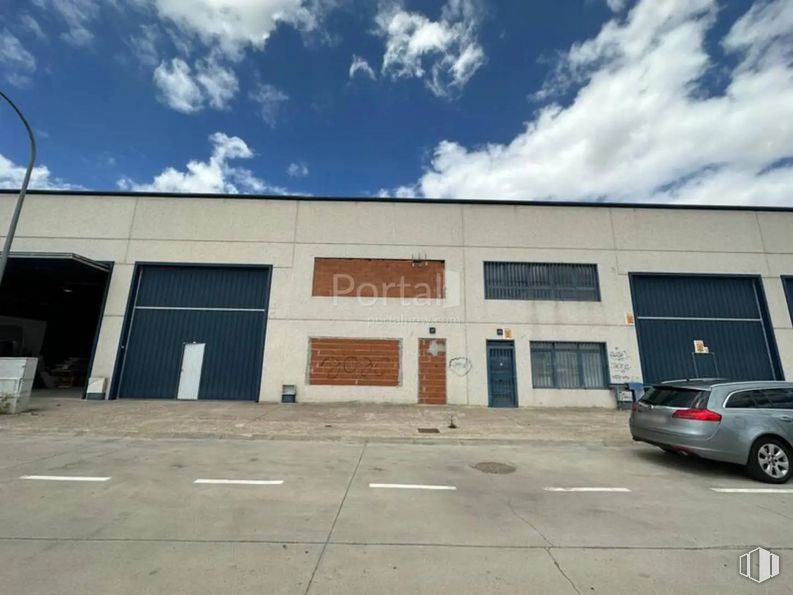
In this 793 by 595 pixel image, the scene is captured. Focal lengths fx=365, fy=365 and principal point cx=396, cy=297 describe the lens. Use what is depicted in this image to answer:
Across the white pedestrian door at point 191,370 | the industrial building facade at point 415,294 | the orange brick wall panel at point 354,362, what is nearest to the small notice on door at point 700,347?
the industrial building facade at point 415,294

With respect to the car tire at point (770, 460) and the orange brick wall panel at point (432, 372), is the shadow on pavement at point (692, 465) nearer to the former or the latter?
the car tire at point (770, 460)

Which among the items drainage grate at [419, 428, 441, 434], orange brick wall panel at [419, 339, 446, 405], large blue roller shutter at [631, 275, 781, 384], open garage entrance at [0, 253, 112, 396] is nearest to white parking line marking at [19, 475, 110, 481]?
drainage grate at [419, 428, 441, 434]

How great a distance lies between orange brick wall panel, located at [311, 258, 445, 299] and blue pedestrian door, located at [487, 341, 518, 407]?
10.1 ft

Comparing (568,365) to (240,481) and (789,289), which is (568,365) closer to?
(789,289)

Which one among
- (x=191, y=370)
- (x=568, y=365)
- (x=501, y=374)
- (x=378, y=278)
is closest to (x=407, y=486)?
(x=501, y=374)

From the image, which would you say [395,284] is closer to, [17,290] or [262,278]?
[262,278]

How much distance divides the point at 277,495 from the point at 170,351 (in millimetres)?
12219

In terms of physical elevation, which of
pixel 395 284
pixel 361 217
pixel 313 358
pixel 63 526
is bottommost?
pixel 63 526

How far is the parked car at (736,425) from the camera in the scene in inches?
232

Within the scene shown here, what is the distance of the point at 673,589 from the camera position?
115 inches

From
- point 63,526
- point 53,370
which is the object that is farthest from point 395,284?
point 53,370

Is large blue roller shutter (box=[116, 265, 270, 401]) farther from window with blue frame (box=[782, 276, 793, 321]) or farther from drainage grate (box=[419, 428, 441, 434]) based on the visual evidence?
window with blue frame (box=[782, 276, 793, 321])

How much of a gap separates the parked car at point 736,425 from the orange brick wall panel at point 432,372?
8.13 meters

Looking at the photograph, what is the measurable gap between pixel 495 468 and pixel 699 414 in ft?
11.5
